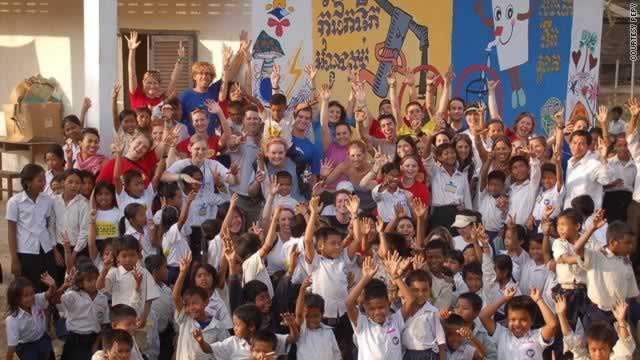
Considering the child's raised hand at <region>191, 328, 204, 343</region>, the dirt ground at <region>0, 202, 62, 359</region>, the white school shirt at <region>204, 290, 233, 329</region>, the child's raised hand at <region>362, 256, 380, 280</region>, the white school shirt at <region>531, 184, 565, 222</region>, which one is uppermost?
the white school shirt at <region>531, 184, 565, 222</region>

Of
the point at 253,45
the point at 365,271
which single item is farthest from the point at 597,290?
the point at 253,45

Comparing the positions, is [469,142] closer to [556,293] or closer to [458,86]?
[556,293]

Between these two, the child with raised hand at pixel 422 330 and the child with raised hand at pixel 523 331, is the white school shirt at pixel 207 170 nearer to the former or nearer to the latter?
the child with raised hand at pixel 422 330

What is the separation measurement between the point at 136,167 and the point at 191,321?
5.74ft

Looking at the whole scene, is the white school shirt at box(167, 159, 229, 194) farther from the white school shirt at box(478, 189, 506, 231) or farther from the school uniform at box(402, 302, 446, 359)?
the school uniform at box(402, 302, 446, 359)

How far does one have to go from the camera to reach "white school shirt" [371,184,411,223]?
842cm

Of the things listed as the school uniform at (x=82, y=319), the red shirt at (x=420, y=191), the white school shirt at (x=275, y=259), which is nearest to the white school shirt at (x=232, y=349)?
the school uniform at (x=82, y=319)

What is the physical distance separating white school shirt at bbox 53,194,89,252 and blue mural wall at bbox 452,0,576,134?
18.6ft

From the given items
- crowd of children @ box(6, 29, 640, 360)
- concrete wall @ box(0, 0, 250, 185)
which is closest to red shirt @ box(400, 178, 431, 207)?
crowd of children @ box(6, 29, 640, 360)

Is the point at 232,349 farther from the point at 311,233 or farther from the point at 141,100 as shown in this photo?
the point at 141,100

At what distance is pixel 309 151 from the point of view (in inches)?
358

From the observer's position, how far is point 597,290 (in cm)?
741

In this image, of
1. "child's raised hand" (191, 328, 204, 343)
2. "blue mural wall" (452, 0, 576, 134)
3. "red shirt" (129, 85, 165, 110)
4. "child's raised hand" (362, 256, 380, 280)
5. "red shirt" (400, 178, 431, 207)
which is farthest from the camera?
"blue mural wall" (452, 0, 576, 134)

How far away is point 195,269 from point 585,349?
2410 mm
